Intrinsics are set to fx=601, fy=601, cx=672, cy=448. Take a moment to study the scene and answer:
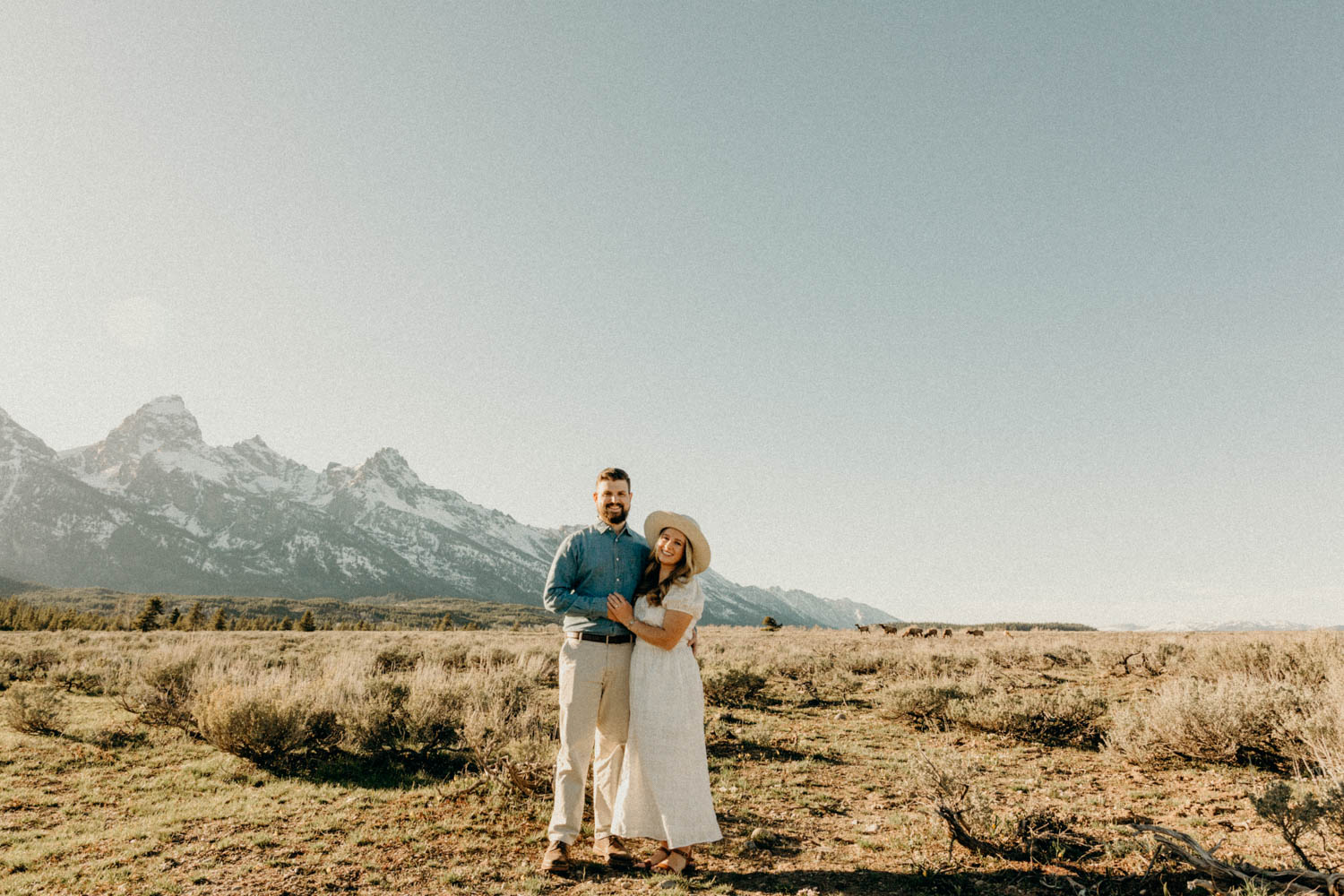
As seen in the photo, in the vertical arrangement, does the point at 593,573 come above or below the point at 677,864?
above

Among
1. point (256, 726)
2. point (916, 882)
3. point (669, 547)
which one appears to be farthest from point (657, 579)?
point (256, 726)

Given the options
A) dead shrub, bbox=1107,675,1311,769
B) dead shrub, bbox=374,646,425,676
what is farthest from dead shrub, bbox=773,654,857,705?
dead shrub, bbox=374,646,425,676

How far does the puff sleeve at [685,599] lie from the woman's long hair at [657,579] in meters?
0.05

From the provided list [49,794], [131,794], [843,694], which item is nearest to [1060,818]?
[843,694]

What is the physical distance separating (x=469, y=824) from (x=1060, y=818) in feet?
17.3

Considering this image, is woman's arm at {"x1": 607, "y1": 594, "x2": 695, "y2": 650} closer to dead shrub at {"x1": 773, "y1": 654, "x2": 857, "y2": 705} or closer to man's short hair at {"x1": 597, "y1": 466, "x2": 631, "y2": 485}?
man's short hair at {"x1": 597, "y1": 466, "x2": 631, "y2": 485}

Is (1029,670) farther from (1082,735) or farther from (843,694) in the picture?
(1082,735)

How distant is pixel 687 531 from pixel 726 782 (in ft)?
12.2

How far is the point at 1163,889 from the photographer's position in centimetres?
375

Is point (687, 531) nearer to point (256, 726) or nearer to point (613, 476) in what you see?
point (613, 476)

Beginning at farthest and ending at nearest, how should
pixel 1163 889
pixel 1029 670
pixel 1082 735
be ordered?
pixel 1029 670 < pixel 1082 735 < pixel 1163 889

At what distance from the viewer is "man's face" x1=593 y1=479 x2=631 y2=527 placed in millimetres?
4738

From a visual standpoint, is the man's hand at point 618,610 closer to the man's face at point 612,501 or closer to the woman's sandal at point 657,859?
the man's face at point 612,501

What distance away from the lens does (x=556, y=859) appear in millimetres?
4426
